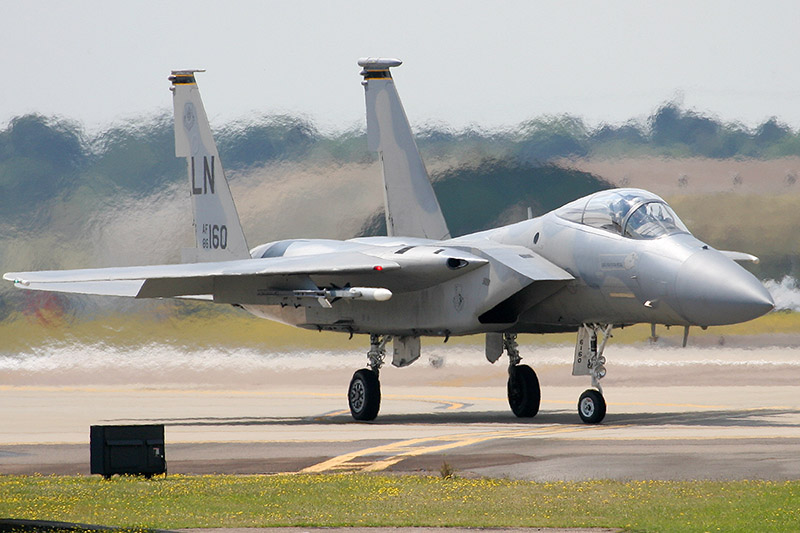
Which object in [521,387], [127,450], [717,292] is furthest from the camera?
[521,387]

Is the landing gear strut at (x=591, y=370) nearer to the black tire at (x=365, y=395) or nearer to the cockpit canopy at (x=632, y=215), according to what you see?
the cockpit canopy at (x=632, y=215)

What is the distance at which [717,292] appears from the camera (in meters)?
15.9

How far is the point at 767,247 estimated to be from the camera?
85.6 feet

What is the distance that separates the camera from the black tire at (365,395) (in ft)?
64.2

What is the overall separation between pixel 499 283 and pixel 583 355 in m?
1.54

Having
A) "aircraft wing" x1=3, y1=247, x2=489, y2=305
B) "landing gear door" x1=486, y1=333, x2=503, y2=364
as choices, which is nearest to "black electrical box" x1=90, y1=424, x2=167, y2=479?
"aircraft wing" x1=3, y1=247, x2=489, y2=305

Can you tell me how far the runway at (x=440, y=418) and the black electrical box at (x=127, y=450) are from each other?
0.66 metres

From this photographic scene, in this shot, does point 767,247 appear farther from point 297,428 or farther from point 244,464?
point 244,464

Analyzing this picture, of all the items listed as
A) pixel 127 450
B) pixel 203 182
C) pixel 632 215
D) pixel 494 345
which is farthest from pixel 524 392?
pixel 127 450

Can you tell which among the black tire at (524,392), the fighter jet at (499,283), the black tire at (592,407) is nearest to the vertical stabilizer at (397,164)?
the fighter jet at (499,283)

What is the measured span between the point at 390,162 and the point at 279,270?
5.79 meters

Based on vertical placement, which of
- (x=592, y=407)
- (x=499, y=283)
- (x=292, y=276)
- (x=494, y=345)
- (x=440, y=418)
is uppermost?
(x=292, y=276)

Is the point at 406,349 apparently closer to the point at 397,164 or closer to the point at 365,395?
the point at 365,395

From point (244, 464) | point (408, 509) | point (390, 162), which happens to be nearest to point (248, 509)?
point (408, 509)
